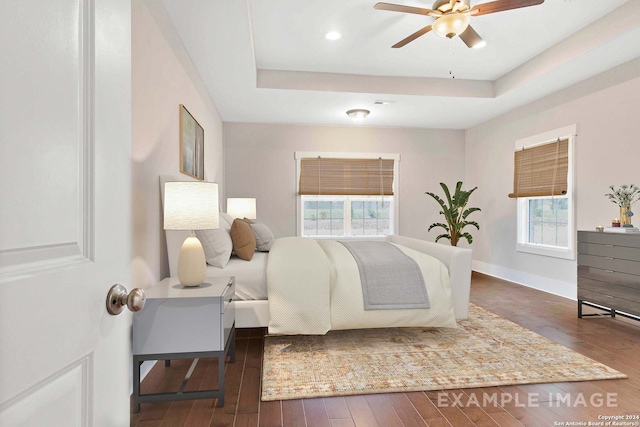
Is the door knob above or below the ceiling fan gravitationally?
below

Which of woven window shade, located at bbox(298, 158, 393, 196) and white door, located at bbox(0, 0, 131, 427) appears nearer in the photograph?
white door, located at bbox(0, 0, 131, 427)

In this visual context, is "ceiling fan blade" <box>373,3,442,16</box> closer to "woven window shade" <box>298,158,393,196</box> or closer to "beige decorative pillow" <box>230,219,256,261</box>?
"beige decorative pillow" <box>230,219,256,261</box>

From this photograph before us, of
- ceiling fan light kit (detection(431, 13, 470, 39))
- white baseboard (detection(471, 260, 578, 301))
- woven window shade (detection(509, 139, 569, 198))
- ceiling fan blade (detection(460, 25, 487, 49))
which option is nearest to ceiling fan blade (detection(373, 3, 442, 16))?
ceiling fan light kit (detection(431, 13, 470, 39))

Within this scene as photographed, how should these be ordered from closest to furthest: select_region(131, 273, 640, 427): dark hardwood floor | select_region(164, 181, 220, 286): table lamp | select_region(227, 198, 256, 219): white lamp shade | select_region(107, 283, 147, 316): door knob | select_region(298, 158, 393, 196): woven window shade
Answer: select_region(107, 283, 147, 316): door knob < select_region(131, 273, 640, 427): dark hardwood floor < select_region(164, 181, 220, 286): table lamp < select_region(227, 198, 256, 219): white lamp shade < select_region(298, 158, 393, 196): woven window shade

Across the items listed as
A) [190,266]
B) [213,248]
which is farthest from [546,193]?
[190,266]

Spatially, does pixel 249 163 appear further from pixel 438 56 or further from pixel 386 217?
pixel 438 56

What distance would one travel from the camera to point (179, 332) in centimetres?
194

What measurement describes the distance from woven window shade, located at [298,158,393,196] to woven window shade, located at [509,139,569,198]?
202 centimetres

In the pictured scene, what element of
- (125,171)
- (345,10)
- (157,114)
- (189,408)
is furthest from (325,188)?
(125,171)

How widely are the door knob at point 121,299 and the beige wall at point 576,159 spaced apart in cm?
448

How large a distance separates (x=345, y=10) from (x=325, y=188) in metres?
3.42

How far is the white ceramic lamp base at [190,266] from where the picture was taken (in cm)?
217

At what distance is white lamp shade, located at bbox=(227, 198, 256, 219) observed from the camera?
5156 millimetres

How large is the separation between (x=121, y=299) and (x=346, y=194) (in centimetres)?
577
